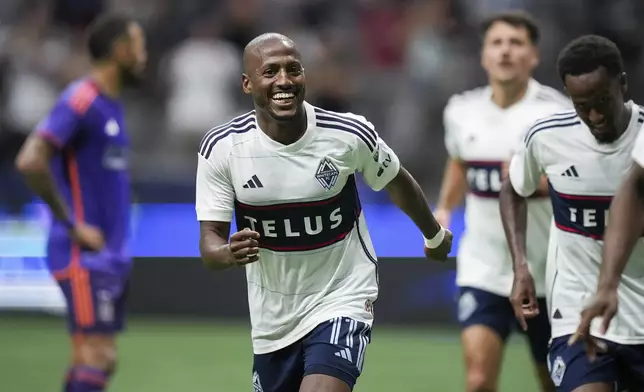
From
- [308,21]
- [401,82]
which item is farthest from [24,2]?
[401,82]

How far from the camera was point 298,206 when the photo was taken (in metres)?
5.17

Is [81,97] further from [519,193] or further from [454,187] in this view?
[519,193]

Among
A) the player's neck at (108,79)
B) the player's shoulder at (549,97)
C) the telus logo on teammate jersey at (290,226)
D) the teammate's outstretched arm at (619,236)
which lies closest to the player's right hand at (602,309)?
the teammate's outstretched arm at (619,236)

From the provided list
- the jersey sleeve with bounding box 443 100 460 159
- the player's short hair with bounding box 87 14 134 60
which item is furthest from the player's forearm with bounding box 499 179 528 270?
the player's short hair with bounding box 87 14 134 60

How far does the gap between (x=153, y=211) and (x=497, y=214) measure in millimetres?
4897

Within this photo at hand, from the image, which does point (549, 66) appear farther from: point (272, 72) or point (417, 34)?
point (272, 72)

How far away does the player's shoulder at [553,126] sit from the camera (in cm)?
541

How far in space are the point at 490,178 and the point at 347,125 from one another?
1.94 meters

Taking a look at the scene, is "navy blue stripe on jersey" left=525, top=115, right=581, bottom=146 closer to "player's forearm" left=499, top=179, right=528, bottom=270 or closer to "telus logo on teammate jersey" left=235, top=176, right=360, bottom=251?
"player's forearm" left=499, top=179, right=528, bottom=270

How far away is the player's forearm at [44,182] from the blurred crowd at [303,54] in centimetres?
448

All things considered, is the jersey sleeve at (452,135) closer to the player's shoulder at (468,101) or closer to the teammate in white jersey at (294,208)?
the player's shoulder at (468,101)

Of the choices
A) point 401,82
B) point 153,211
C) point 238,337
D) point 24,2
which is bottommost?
point 238,337

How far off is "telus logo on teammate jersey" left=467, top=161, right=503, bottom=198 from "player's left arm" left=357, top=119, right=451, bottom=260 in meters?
1.42

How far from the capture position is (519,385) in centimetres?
862
